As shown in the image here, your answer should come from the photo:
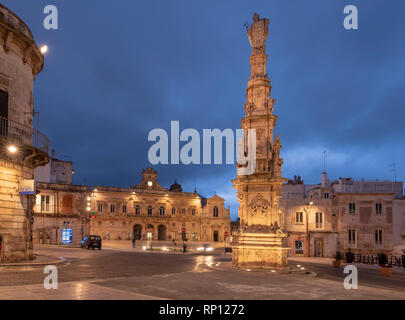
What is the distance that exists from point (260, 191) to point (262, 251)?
2.85 metres

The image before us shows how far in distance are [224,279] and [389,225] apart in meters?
30.9

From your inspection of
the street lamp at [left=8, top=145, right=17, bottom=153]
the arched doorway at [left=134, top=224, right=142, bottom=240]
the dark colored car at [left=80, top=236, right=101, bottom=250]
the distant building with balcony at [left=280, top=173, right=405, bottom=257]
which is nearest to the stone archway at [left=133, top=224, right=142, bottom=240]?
the arched doorway at [left=134, top=224, right=142, bottom=240]

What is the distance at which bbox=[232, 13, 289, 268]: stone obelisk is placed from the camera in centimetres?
1792

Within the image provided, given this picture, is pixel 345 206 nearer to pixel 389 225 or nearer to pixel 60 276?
pixel 389 225

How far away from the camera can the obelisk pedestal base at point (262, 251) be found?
17.8 m

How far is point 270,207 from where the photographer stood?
714 inches

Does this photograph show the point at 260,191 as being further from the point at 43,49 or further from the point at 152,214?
the point at 152,214

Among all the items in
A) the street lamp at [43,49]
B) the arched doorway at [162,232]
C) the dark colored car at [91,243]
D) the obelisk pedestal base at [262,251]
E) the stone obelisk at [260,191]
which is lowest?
the arched doorway at [162,232]

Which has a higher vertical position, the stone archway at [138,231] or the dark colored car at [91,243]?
the dark colored car at [91,243]

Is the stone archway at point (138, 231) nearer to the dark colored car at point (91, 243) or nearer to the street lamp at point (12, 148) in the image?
the dark colored car at point (91, 243)

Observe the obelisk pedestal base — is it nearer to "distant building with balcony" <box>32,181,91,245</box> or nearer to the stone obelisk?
the stone obelisk

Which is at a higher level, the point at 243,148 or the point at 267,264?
the point at 243,148

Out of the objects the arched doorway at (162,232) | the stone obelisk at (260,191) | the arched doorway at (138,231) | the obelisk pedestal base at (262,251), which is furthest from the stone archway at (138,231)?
the obelisk pedestal base at (262,251)
